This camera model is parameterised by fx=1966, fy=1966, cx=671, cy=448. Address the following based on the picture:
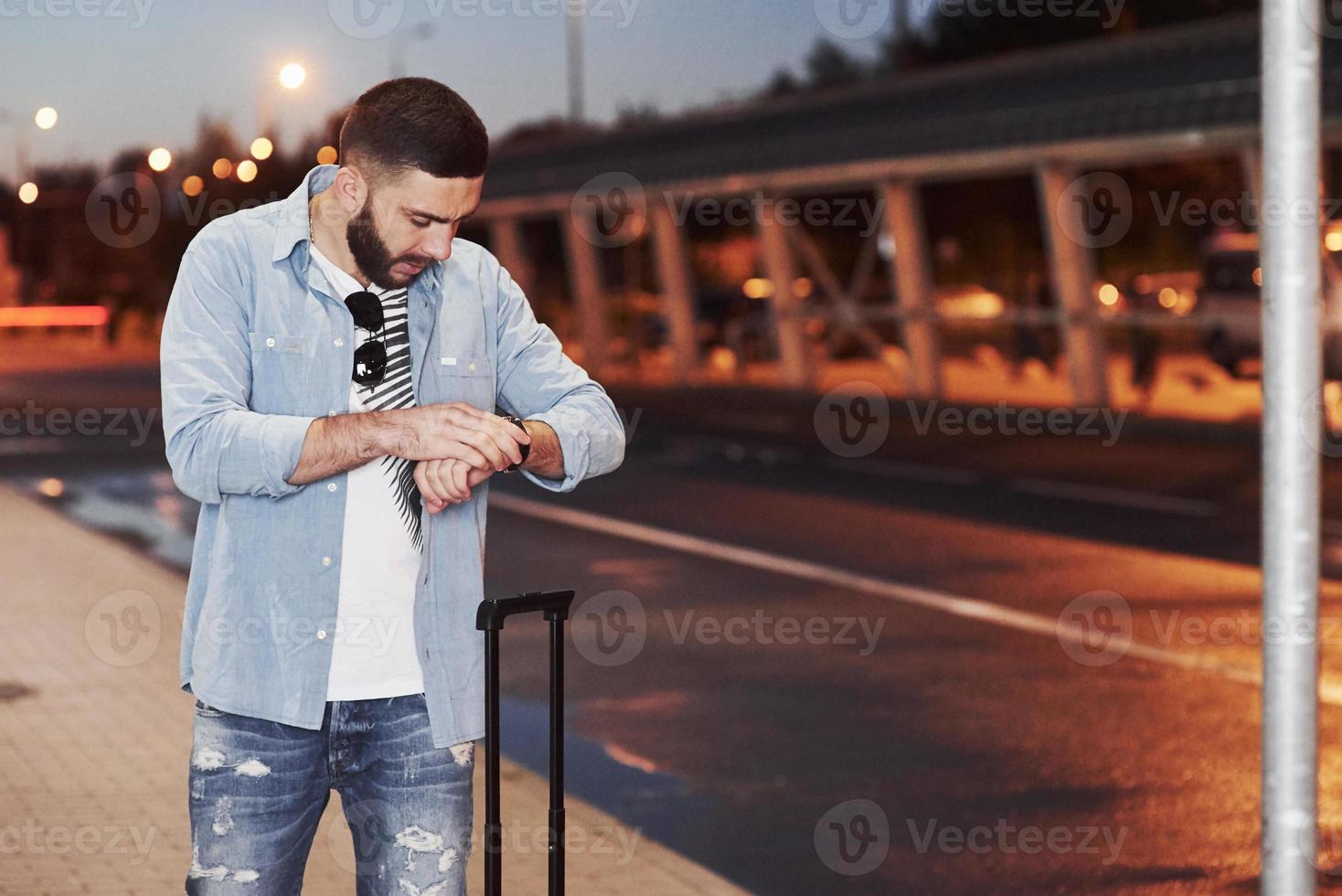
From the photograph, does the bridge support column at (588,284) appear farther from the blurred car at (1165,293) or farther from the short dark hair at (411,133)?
the short dark hair at (411,133)

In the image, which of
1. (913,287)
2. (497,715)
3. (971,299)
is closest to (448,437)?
(497,715)

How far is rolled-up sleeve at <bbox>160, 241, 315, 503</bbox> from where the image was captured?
3.11 m

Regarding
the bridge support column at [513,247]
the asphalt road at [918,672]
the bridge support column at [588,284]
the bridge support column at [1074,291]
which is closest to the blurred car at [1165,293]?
the bridge support column at [1074,291]

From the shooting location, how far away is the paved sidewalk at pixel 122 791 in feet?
18.7

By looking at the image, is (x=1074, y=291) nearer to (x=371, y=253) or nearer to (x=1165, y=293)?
(x=1165, y=293)

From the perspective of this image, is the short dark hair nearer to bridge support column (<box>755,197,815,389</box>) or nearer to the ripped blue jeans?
the ripped blue jeans

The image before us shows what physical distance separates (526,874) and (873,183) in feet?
71.0

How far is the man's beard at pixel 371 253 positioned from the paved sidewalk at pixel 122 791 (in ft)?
8.80

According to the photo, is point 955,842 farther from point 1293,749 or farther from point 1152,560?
point 1152,560

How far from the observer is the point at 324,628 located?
127 inches

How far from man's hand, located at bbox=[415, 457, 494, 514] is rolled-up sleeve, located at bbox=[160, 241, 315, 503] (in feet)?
0.66

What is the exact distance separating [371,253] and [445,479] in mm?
432

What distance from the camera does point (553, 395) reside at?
3.51 m

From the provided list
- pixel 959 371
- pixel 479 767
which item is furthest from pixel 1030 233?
pixel 479 767
